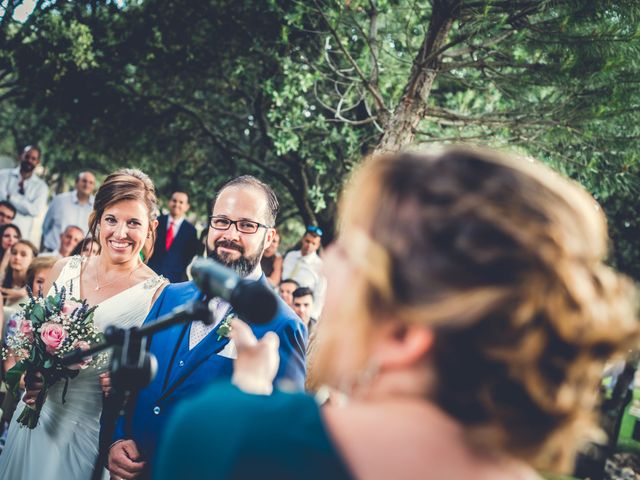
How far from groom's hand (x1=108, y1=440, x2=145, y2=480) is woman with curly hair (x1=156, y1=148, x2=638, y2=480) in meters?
1.71

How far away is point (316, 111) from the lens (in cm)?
1109

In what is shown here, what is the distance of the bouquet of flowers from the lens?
2941mm

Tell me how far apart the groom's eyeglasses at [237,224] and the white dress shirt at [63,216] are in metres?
6.35

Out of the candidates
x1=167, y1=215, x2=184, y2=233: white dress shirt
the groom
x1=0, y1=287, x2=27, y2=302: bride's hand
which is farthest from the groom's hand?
x1=167, y1=215, x2=184, y2=233: white dress shirt

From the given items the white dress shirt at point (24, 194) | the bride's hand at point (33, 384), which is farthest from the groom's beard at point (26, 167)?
the bride's hand at point (33, 384)

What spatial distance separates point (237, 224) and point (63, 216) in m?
6.70

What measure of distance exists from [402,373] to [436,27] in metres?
5.81

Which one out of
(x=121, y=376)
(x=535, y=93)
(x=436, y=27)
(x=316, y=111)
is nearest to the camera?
(x=121, y=376)

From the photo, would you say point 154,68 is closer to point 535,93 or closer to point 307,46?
point 307,46

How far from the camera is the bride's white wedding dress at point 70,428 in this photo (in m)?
3.08

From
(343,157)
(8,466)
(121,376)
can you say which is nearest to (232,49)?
(343,157)

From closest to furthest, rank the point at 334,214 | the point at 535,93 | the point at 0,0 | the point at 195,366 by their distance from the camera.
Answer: the point at 195,366
the point at 535,93
the point at 0,0
the point at 334,214

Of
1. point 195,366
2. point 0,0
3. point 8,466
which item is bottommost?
point 8,466

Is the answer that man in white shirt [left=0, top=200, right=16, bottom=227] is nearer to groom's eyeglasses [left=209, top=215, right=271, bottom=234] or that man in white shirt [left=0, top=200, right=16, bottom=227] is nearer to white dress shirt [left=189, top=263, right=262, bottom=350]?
groom's eyeglasses [left=209, top=215, right=271, bottom=234]
